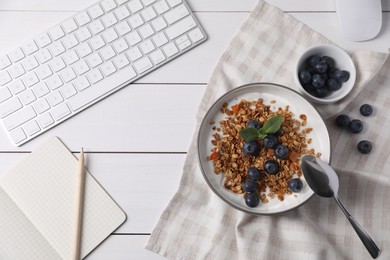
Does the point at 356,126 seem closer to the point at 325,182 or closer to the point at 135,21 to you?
the point at 325,182

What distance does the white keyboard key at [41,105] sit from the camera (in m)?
0.87

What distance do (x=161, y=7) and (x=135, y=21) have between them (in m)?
0.06

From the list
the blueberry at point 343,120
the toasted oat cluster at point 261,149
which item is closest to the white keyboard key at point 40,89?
the toasted oat cluster at point 261,149

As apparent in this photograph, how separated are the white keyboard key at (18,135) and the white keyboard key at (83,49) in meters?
0.18

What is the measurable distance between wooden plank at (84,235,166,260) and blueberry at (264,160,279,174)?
0.87 ft

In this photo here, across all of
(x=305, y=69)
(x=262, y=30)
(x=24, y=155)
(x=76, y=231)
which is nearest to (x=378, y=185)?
(x=305, y=69)

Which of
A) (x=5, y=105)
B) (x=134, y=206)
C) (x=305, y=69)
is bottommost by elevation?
(x=134, y=206)

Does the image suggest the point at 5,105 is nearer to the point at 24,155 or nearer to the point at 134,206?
the point at 24,155

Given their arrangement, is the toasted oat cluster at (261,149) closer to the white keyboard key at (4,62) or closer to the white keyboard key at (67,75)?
the white keyboard key at (67,75)

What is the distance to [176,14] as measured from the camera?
0.90 metres

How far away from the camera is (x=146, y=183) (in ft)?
2.91

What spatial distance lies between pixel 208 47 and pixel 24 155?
41 cm

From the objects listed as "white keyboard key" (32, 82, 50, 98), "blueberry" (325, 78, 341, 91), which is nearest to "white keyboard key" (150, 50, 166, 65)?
"white keyboard key" (32, 82, 50, 98)

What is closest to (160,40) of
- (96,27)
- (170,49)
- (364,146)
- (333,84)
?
(170,49)
